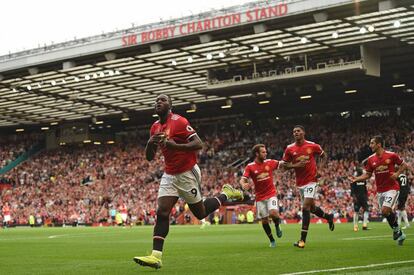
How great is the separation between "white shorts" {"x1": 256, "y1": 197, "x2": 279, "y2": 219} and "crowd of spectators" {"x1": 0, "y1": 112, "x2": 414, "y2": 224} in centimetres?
2485

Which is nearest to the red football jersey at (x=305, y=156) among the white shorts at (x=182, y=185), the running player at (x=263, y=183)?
the running player at (x=263, y=183)

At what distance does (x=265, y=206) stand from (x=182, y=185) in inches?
236

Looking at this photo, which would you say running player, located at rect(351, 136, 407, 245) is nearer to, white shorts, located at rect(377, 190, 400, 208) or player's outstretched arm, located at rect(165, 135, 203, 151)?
white shorts, located at rect(377, 190, 400, 208)

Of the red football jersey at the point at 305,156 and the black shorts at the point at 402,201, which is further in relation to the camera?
the black shorts at the point at 402,201

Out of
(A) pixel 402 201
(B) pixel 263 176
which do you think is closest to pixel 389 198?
(B) pixel 263 176

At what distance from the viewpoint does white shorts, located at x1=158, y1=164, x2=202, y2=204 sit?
1010cm

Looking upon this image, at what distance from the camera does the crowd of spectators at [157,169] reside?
1806 inches

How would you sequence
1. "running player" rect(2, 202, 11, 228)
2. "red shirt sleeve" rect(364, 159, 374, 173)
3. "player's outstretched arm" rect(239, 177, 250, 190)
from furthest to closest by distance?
"running player" rect(2, 202, 11, 228)
"player's outstretched arm" rect(239, 177, 250, 190)
"red shirt sleeve" rect(364, 159, 374, 173)

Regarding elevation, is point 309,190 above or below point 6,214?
above

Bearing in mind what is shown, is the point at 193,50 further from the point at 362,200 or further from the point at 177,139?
the point at 177,139

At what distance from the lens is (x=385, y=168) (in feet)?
47.3

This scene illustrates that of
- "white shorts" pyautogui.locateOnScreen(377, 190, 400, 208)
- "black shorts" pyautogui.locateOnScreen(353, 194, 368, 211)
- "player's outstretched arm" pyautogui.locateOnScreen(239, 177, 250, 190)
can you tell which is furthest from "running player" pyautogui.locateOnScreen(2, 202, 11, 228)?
"white shorts" pyautogui.locateOnScreen(377, 190, 400, 208)

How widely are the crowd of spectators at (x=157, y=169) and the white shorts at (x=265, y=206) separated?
81.5ft

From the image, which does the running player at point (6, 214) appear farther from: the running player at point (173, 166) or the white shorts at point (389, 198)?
the running player at point (173, 166)
